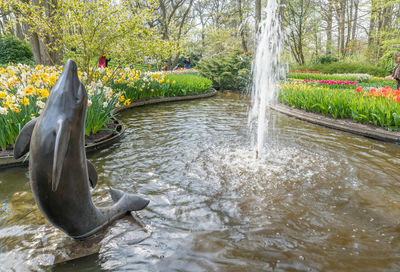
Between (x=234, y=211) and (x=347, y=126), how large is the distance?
199 inches

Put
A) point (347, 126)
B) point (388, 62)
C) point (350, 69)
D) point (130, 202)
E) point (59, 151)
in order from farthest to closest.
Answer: point (350, 69) < point (388, 62) < point (347, 126) < point (130, 202) < point (59, 151)

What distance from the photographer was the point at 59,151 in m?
1.55

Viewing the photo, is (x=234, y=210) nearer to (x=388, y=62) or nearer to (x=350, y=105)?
(x=350, y=105)

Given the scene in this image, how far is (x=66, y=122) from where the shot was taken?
172 cm

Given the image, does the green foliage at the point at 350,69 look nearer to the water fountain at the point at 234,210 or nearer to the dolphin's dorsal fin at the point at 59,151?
the water fountain at the point at 234,210

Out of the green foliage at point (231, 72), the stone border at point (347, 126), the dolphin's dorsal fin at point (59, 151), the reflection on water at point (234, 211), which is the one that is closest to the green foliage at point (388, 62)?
the green foliage at point (231, 72)

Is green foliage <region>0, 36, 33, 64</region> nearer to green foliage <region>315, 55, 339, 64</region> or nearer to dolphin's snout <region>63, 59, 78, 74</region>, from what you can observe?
dolphin's snout <region>63, 59, 78, 74</region>

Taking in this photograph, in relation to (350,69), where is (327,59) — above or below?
above

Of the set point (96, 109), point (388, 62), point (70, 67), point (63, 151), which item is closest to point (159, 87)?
point (96, 109)

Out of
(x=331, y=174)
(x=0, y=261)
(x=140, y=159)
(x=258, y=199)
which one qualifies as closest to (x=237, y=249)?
(x=258, y=199)

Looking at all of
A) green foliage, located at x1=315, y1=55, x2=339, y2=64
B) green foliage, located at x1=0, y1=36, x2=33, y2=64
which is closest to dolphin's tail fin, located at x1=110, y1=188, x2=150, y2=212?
green foliage, located at x1=0, y1=36, x2=33, y2=64

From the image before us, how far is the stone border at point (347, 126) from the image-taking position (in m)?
5.74

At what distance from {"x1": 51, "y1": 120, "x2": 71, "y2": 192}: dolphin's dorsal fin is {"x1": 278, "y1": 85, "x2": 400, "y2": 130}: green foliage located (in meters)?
6.63

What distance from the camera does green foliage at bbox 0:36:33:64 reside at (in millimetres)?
16969
